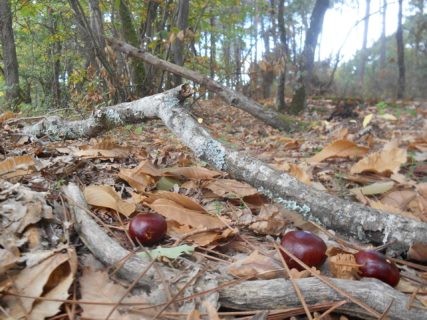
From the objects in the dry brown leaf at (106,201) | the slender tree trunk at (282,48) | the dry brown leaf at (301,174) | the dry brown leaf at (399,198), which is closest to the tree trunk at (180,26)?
the slender tree trunk at (282,48)

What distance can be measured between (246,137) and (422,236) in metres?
3.12

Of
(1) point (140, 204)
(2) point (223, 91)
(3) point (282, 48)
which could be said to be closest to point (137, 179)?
(1) point (140, 204)

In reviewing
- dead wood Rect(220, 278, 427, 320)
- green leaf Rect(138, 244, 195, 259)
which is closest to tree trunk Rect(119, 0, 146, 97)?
green leaf Rect(138, 244, 195, 259)

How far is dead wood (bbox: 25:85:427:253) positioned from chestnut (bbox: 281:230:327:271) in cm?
28

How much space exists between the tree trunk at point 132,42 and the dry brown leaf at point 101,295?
4657mm

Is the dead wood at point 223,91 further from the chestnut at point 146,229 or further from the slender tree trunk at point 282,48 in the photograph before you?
the chestnut at point 146,229

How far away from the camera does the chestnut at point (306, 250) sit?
1.17m

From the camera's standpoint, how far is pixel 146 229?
1275 millimetres

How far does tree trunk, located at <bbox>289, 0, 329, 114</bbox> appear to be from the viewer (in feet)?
21.6

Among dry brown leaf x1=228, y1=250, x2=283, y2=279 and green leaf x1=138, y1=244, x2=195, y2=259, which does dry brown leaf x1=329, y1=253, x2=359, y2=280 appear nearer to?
dry brown leaf x1=228, y1=250, x2=283, y2=279

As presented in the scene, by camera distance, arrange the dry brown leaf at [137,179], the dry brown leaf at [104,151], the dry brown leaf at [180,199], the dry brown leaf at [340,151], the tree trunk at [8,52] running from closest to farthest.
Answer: the dry brown leaf at [180,199]
the dry brown leaf at [137,179]
the dry brown leaf at [104,151]
the dry brown leaf at [340,151]
the tree trunk at [8,52]

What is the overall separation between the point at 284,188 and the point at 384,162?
3.18 ft

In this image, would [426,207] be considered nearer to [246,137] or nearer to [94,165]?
[94,165]

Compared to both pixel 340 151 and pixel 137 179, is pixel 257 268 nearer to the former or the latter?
pixel 137 179
